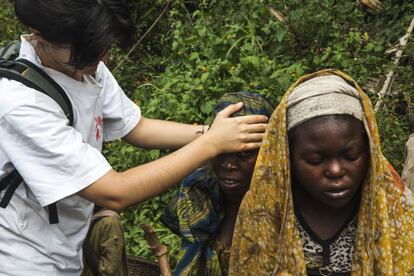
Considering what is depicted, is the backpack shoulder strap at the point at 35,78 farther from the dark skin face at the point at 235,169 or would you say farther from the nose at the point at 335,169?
the nose at the point at 335,169

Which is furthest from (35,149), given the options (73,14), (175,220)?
(175,220)

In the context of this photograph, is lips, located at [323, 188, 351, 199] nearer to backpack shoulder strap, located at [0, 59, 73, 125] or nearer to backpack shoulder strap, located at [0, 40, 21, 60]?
backpack shoulder strap, located at [0, 59, 73, 125]

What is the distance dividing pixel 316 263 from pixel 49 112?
3.30ft

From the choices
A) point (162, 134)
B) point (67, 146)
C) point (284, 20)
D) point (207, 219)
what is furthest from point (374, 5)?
point (67, 146)

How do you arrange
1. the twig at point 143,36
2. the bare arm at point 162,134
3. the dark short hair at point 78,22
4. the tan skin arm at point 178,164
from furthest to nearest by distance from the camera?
1. the twig at point 143,36
2. the bare arm at point 162,134
3. the tan skin arm at point 178,164
4. the dark short hair at point 78,22

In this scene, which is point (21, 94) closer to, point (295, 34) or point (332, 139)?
point (332, 139)

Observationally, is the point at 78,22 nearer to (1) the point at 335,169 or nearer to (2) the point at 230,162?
(2) the point at 230,162

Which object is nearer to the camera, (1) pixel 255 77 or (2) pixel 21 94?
(2) pixel 21 94

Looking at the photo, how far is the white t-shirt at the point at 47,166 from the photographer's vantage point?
2.30 metres

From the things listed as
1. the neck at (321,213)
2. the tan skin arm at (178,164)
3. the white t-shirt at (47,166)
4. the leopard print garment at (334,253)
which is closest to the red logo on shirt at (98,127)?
the white t-shirt at (47,166)

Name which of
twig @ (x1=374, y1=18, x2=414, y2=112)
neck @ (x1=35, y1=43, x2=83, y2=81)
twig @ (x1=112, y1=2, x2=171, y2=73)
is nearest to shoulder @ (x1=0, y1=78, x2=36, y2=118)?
neck @ (x1=35, y1=43, x2=83, y2=81)

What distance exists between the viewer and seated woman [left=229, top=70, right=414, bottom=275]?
7.00ft

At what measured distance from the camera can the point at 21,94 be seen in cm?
230

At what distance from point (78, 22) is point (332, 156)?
91 centimetres
